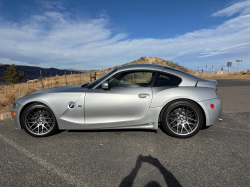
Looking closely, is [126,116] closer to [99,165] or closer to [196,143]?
[99,165]

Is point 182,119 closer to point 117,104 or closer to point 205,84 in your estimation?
point 205,84

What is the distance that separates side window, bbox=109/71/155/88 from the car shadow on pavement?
1.52m

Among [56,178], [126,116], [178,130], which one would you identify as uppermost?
[126,116]

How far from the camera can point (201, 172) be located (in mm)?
2400

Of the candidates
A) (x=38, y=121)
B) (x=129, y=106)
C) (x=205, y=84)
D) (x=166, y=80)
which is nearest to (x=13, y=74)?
(x=38, y=121)

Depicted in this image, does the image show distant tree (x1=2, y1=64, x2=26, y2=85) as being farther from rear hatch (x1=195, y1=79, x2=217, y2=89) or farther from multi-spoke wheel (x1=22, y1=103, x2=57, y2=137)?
rear hatch (x1=195, y1=79, x2=217, y2=89)

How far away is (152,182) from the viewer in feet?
7.16

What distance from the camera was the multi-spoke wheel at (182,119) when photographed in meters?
3.56

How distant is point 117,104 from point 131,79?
0.66 m

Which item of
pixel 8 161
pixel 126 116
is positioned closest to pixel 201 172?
pixel 126 116

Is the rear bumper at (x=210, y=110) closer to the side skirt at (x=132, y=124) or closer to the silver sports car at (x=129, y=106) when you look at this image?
the silver sports car at (x=129, y=106)

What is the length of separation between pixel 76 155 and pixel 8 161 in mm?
1042

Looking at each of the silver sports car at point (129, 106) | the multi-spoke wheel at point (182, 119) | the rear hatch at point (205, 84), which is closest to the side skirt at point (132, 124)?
the silver sports car at point (129, 106)

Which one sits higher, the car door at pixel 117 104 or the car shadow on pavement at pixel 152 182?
the car door at pixel 117 104
